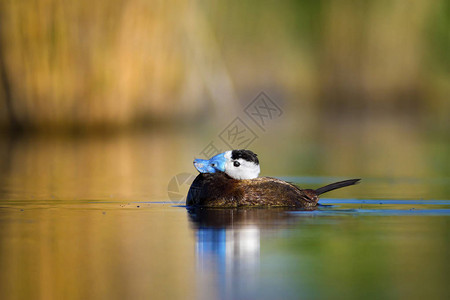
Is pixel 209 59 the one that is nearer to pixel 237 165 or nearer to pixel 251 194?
pixel 237 165

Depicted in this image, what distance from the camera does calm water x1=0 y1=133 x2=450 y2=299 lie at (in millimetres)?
4117

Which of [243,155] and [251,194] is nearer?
[251,194]

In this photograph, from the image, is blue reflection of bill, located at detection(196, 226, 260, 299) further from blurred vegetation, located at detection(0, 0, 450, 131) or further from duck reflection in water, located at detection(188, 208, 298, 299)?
blurred vegetation, located at detection(0, 0, 450, 131)

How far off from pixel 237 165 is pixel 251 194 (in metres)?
0.27

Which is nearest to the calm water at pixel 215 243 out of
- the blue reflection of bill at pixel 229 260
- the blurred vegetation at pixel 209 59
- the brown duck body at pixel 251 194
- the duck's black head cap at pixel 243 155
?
the blue reflection of bill at pixel 229 260

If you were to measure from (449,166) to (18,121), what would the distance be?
6.41 m

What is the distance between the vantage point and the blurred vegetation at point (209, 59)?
13555mm

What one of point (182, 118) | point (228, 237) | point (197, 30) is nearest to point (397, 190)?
point (228, 237)

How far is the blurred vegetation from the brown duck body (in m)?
6.89

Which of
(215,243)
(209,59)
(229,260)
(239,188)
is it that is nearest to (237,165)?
(239,188)

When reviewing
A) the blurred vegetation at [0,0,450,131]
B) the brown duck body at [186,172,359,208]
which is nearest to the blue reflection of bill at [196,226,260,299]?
the brown duck body at [186,172,359,208]

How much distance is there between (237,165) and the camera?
23.6 feet

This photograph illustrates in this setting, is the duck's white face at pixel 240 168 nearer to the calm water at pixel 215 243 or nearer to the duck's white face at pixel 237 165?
the duck's white face at pixel 237 165

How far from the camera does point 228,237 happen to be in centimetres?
557
